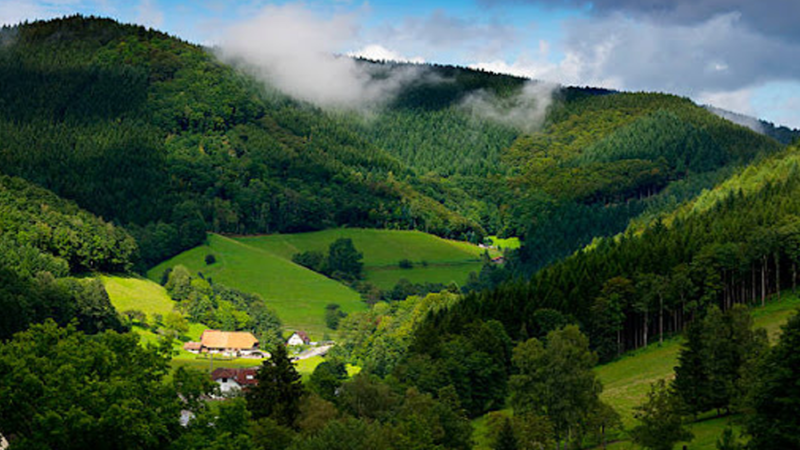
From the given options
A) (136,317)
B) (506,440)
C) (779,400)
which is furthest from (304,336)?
(779,400)

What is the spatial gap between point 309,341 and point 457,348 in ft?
314

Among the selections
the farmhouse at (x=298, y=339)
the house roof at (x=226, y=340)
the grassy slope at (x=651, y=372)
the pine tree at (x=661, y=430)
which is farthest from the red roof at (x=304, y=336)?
the pine tree at (x=661, y=430)

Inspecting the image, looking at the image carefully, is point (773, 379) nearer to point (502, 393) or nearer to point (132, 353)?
point (132, 353)

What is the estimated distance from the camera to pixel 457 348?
10175 cm

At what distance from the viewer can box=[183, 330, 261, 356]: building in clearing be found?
17675cm

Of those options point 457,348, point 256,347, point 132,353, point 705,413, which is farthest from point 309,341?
point 132,353

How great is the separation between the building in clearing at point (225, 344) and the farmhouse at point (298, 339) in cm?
907

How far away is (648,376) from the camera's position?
316ft

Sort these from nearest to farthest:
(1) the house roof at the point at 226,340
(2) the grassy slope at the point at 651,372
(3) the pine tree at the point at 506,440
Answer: (3) the pine tree at the point at 506,440 → (2) the grassy slope at the point at 651,372 → (1) the house roof at the point at 226,340

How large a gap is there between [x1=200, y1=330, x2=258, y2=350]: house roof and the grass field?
88.3m

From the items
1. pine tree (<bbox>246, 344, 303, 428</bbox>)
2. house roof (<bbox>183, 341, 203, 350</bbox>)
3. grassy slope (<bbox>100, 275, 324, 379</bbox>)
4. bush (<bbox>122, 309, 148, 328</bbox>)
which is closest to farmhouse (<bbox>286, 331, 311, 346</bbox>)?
grassy slope (<bbox>100, 275, 324, 379</bbox>)

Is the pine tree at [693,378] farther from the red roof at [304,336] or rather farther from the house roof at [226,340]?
the red roof at [304,336]

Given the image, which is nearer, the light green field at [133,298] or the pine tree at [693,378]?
the pine tree at [693,378]

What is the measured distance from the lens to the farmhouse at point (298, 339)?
192625mm
